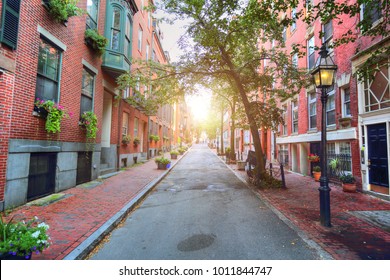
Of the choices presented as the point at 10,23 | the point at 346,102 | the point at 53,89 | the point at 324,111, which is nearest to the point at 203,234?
the point at 324,111

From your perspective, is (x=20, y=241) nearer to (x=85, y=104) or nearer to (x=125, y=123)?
(x=85, y=104)

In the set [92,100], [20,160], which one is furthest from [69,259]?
[92,100]

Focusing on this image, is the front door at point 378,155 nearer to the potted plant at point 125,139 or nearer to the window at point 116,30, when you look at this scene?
the window at point 116,30

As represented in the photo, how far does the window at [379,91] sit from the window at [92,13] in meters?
11.5

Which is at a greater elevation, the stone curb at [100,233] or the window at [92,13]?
the window at [92,13]

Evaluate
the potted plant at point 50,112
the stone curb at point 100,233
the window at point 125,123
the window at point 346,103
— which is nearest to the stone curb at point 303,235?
the stone curb at point 100,233

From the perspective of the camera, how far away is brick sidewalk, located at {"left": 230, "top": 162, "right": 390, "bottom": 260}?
11.9 feet

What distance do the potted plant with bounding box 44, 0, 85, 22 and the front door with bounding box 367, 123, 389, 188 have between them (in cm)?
1160

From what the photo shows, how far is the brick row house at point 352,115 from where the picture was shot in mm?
7285

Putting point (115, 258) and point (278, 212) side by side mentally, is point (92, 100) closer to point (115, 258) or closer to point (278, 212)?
point (115, 258)

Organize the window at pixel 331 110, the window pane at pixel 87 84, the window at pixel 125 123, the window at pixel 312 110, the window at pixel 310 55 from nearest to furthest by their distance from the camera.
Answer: the window pane at pixel 87 84 → the window at pixel 331 110 → the window at pixel 312 110 → the window at pixel 310 55 → the window at pixel 125 123

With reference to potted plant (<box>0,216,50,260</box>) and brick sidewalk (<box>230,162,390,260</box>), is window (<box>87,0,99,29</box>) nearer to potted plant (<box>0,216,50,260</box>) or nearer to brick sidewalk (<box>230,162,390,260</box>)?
potted plant (<box>0,216,50,260</box>)

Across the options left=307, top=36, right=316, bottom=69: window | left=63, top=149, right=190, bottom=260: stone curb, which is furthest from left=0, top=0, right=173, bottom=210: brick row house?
left=307, top=36, right=316, bottom=69: window

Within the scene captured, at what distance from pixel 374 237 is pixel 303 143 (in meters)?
9.63
